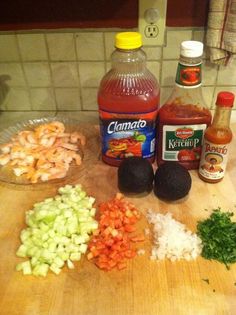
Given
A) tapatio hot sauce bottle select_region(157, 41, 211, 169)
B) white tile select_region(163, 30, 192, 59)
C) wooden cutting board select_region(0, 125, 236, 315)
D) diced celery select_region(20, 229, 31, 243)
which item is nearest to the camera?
wooden cutting board select_region(0, 125, 236, 315)

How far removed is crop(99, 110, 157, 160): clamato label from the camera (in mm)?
754

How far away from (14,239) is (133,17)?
620 mm

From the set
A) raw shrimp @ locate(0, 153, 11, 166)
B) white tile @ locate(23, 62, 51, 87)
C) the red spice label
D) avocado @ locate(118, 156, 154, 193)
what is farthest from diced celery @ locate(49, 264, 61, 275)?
white tile @ locate(23, 62, 51, 87)

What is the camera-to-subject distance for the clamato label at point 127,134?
754 mm

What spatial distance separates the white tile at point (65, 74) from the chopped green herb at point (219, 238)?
556mm

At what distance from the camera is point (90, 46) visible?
0.88 meters

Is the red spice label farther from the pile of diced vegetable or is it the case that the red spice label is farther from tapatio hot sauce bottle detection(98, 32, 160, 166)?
the pile of diced vegetable

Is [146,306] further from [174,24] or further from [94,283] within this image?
[174,24]

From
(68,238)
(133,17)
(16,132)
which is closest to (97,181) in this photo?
(68,238)

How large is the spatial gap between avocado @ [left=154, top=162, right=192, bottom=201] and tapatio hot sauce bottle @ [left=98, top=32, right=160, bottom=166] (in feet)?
0.37

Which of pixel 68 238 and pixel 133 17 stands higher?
pixel 133 17

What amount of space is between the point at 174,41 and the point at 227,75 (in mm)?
190

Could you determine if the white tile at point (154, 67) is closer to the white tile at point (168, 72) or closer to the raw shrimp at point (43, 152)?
the white tile at point (168, 72)

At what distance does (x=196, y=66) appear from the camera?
0.68 m
